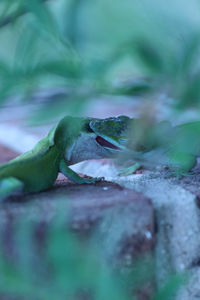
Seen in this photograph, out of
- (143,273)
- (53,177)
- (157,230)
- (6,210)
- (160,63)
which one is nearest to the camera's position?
(160,63)

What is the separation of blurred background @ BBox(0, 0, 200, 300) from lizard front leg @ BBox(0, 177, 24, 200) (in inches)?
29.9

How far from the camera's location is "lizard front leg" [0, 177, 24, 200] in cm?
106

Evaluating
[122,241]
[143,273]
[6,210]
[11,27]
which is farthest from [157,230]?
[11,27]

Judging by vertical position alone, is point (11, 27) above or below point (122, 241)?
above

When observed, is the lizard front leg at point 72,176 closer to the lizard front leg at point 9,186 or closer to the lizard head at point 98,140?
the lizard head at point 98,140

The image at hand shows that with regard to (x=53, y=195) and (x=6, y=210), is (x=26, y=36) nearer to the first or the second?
(x=6, y=210)

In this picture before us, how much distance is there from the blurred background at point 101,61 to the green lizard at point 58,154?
71cm

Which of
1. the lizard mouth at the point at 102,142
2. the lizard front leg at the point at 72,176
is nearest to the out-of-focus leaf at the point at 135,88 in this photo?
the lizard mouth at the point at 102,142

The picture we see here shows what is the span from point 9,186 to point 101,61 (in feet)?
2.78

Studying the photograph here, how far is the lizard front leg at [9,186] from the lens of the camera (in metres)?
1.06

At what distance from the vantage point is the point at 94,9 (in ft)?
1.01

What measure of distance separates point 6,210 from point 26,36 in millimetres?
677

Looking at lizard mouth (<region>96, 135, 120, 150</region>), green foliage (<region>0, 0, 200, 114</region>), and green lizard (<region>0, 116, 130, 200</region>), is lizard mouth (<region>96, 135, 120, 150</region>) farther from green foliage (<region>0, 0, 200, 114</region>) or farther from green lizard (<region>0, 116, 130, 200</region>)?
green foliage (<region>0, 0, 200, 114</region>)

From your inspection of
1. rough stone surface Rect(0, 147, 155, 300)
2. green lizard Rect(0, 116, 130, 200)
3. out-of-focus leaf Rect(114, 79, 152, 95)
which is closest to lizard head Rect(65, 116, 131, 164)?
green lizard Rect(0, 116, 130, 200)
